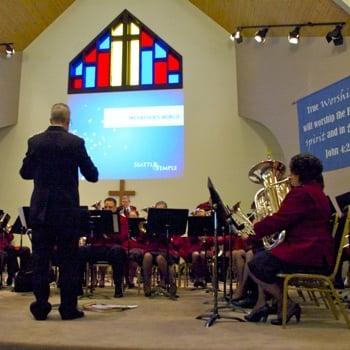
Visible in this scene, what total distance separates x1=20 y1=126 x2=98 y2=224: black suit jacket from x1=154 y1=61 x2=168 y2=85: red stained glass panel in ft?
23.2

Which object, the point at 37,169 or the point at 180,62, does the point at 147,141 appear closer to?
the point at 180,62

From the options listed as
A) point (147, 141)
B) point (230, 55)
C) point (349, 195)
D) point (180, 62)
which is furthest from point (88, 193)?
point (349, 195)

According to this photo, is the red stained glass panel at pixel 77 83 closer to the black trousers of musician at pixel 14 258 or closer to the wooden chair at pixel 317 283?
the black trousers of musician at pixel 14 258

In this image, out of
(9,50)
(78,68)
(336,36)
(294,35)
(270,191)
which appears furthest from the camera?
(78,68)

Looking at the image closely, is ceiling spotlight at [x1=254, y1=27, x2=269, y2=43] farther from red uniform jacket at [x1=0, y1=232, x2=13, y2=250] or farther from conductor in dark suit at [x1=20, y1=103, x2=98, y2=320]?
conductor in dark suit at [x1=20, y1=103, x2=98, y2=320]

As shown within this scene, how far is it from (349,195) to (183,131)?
18.9 ft

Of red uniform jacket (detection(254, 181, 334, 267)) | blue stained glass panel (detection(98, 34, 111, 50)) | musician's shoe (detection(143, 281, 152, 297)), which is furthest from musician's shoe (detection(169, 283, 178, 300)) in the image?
blue stained glass panel (detection(98, 34, 111, 50))

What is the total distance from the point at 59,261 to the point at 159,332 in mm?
995

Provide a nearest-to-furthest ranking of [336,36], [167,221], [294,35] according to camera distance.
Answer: [167,221]
[336,36]
[294,35]

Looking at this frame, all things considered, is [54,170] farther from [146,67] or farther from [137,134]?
[146,67]

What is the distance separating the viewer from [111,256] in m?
5.76

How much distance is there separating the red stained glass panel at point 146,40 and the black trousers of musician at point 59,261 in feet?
26.2

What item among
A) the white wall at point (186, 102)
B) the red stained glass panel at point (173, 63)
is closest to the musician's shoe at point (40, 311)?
the white wall at point (186, 102)

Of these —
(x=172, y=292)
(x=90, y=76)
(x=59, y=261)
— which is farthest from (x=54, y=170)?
(x=90, y=76)
